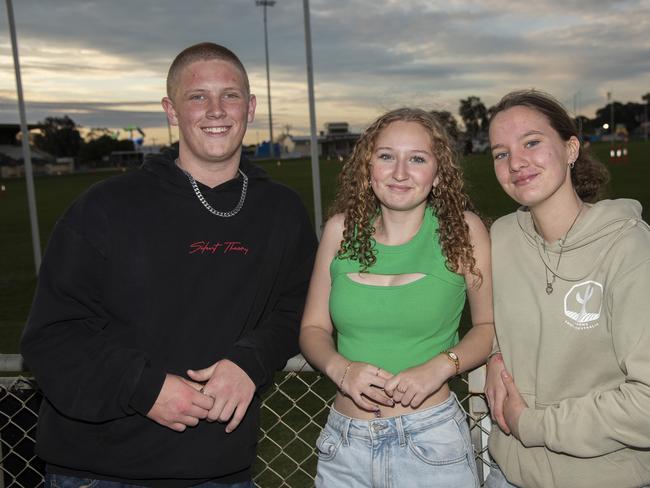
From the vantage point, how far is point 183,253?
2.16 metres

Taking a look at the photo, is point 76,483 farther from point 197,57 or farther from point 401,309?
point 197,57

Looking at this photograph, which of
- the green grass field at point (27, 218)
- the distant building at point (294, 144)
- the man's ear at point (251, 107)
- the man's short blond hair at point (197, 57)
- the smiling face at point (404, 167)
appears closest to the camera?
the smiling face at point (404, 167)

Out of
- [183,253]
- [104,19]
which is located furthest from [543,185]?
[104,19]

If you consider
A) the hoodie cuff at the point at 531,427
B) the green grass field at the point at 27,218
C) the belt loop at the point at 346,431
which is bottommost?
the green grass field at the point at 27,218

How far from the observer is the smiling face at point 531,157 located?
6.73 feet

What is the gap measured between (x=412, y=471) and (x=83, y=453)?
3.52 feet

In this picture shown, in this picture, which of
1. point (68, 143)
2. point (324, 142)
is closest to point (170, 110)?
point (324, 142)

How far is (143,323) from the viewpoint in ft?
6.97

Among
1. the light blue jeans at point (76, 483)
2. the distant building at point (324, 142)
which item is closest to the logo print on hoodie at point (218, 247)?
the light blue jeans at point (76, 483)

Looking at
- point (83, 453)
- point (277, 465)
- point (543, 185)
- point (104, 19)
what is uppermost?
point (104, 19)

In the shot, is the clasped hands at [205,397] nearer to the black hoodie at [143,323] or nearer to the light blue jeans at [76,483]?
the black hoodie at [143,323]

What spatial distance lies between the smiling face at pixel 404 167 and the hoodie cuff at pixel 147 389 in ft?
3.11

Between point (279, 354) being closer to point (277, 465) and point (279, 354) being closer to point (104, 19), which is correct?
point (277, 465)

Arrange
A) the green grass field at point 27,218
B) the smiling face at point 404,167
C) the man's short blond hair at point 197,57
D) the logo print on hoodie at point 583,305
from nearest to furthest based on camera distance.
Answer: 1. the logo print on hoodie at point 583,305
2. the smiling face at point 404,167
3. the man's short blond hair at point 197,57
4. the green grass field at point 27,218
